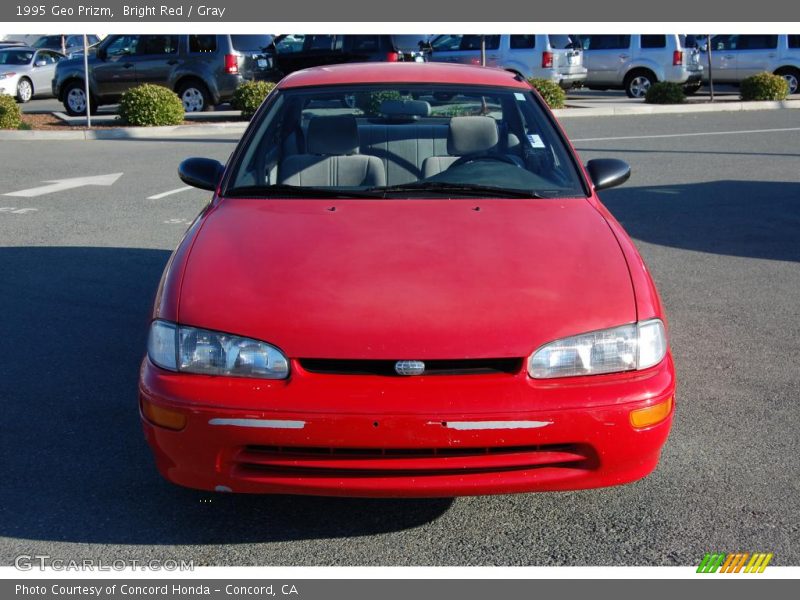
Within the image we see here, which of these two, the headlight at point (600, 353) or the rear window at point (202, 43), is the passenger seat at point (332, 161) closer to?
the headlight at point (600, 353)

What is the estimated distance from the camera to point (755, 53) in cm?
2542

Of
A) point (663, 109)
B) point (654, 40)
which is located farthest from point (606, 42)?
point (663, 109)

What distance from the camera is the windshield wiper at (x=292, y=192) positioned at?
4.49 m

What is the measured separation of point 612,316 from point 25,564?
2.14 metres

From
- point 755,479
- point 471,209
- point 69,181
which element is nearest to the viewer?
point 755,479

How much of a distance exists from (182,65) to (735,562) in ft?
60.4

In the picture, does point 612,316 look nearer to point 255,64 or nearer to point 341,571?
point 341,571

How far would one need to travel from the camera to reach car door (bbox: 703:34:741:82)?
25.7m

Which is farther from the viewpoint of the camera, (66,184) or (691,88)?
(691,88)

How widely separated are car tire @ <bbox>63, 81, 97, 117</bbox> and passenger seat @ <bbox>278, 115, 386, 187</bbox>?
17.2m

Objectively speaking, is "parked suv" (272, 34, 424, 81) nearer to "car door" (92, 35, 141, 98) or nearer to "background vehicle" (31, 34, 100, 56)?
"car door" (92, 35, 141, 98)

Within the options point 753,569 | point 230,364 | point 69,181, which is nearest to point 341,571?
point 230,364

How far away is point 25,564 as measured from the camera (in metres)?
3.40

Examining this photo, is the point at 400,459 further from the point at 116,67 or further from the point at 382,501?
the point at 116,67
